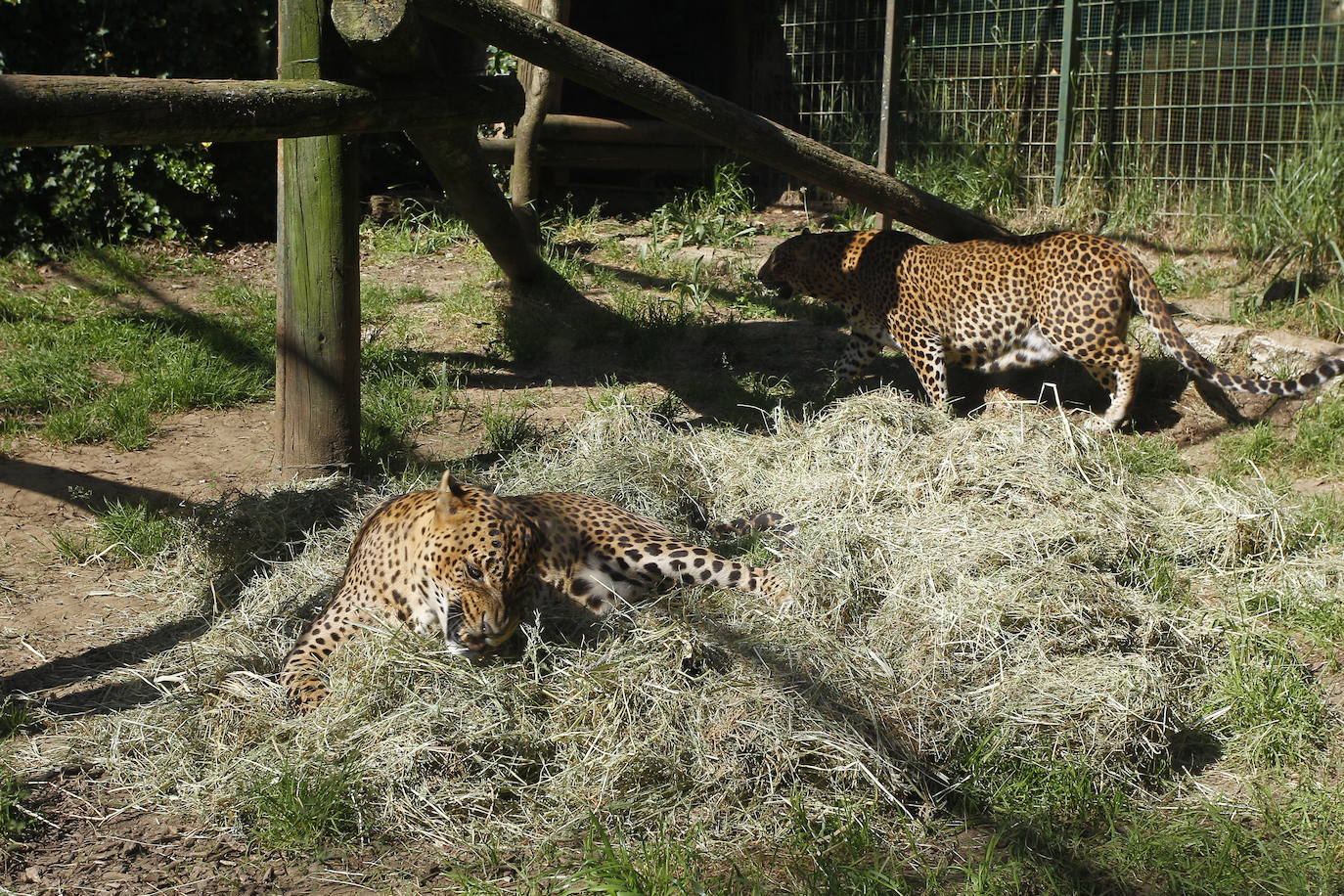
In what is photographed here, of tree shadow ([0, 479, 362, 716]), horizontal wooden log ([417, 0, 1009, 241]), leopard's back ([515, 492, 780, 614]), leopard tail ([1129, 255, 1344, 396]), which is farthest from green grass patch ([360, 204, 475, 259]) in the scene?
leopard's back ([515, 492, 780, 614])

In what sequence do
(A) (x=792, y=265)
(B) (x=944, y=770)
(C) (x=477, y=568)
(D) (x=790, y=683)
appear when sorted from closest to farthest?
(B) (x=944, y=770) → (D) (x=790, y=683) → (C) (x=477, y=568) → (A) (x=792, y=265)

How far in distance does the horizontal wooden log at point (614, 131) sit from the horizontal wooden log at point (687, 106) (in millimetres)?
3280

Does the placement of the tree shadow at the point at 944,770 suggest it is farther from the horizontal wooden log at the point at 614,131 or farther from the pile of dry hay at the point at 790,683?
the horizontal wooden log at the point at 614,131

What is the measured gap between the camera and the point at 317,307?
6.56 m

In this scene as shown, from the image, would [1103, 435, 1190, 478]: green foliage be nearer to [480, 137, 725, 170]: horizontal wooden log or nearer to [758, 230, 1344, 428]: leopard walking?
[758, 230, 1344, 428]: leopard walking

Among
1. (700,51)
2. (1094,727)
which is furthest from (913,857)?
(700,51)

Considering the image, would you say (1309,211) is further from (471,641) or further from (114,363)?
(114,363)

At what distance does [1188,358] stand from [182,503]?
595cm

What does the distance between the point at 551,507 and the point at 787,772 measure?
1843mm

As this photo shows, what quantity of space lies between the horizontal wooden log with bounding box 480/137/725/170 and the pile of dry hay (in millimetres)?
5757

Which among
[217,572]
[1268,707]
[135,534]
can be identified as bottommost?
[1268,707]

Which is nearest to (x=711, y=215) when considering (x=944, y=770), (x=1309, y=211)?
(x=1309, y=211)

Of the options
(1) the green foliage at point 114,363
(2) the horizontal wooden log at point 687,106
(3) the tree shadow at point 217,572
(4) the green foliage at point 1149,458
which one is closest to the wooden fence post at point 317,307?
(3) the tree shadow at point 217,572

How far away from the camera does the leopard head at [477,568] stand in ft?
14.9
